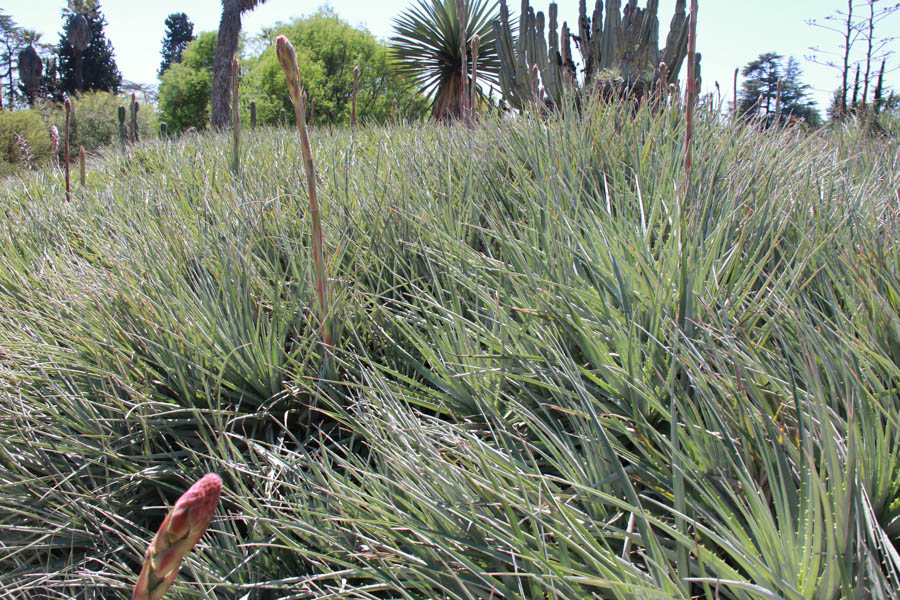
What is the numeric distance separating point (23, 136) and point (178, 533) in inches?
931

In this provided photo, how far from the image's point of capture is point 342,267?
7.77ft

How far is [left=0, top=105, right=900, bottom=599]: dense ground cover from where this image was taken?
105 cm

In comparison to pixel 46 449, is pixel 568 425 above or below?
above

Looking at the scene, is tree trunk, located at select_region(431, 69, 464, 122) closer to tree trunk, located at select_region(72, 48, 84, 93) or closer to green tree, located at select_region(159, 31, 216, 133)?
green tree, located at select_region(159, 31, 216, 133)

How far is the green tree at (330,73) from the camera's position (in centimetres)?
2405

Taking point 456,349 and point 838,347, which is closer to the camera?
point 838,347

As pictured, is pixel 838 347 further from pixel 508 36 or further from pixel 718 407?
pixel 508 36

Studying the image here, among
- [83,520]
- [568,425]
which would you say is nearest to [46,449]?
[83,520]

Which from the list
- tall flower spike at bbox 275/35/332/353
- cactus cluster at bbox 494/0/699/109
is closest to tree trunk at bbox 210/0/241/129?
cactus cluster at bbox 494/0/699/109

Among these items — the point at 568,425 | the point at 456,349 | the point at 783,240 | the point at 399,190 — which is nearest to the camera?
the point at 568,425

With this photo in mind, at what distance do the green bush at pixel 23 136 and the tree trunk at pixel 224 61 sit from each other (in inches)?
353

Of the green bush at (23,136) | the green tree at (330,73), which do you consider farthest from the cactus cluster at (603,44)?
the green bush at (23,136)

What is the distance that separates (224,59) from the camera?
40.6 feet

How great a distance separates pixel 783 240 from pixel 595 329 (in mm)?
850
